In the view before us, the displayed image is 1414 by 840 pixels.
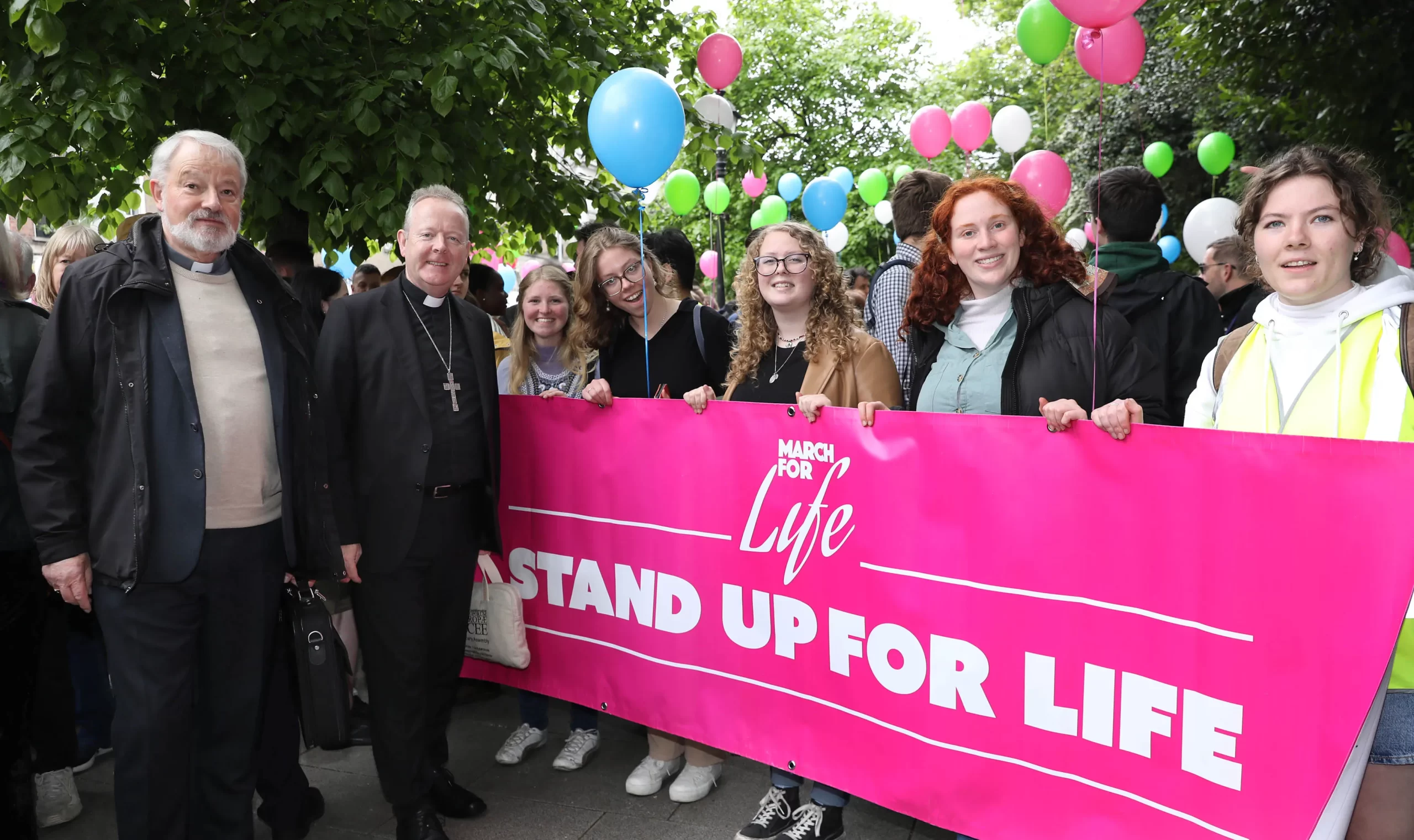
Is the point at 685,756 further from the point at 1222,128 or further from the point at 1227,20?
the point at 1222,128

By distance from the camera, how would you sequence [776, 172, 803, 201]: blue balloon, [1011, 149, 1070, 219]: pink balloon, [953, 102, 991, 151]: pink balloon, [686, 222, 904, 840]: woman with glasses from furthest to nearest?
1. [776, 172, 803, 201]: blue balloon
2. [953, 102, 991, 151]: pink balloon
3. [1011, 149, 1070, 219]: pink balloon
4. [686, 222, 904, 840]: woman with glasses

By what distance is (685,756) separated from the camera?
154 inches

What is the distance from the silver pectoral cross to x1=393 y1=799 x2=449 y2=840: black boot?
4.47 ft

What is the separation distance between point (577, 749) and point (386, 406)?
165cm

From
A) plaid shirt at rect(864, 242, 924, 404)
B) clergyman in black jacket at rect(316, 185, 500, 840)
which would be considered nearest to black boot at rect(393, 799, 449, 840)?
clergyman in black jacket at rect(316, 185, 500, 840)

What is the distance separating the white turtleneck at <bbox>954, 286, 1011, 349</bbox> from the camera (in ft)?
9.74

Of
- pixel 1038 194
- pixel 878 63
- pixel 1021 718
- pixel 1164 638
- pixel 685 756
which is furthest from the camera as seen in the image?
pixel 878 63

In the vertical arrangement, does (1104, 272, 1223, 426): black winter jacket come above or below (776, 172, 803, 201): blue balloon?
below

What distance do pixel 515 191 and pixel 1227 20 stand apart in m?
6.62

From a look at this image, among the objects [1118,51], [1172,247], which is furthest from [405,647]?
[1172,247]

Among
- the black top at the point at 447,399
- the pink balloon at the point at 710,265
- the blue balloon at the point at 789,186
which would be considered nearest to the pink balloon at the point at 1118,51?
the black top at the point at 447,399

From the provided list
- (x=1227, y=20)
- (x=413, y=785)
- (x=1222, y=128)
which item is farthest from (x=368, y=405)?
(x=1222, y=128)

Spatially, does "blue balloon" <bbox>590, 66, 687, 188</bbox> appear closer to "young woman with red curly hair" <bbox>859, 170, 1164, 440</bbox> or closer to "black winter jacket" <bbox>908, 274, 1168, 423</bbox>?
"young woman with red curly hair" <bbox>859, 170, 1164, 440</bbox>

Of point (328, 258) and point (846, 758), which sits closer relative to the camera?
point (846, 758)
